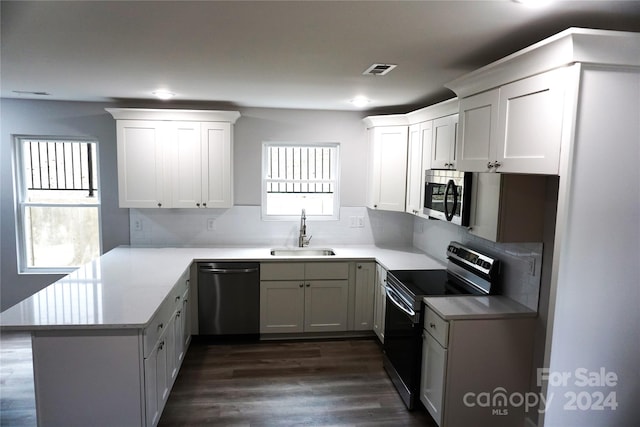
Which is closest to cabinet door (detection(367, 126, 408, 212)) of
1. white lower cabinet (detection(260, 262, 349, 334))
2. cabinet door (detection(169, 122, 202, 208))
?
white lower cabinet (detection(260, 262, 349, 334))

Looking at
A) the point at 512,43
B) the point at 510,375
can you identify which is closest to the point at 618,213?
the point at 512,43

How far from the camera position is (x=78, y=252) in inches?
166

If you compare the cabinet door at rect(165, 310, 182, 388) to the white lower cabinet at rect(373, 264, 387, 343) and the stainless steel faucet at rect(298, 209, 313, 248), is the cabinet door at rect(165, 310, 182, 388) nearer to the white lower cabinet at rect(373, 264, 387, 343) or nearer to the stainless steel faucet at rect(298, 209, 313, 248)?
the stainless steel faucet at rect(298, 209, 313, 248)

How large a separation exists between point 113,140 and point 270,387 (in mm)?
2912

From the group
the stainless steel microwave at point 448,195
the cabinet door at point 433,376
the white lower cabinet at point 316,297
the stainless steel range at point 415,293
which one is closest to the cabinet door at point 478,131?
the stainless steel microwave at point 448,195

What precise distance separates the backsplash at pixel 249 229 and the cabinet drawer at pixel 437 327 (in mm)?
1891

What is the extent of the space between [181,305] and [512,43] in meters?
2.94

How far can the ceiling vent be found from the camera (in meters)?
2.43

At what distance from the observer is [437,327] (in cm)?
246

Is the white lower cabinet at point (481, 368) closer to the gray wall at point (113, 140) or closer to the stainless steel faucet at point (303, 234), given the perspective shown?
the stainless steel faucet at point (303, 234)

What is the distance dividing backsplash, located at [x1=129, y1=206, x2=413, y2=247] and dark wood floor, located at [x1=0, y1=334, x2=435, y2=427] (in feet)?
3.57

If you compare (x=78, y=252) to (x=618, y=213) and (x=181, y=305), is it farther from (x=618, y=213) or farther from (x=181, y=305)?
(x=618, y=213)

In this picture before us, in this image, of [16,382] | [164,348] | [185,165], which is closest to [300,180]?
[185,165]

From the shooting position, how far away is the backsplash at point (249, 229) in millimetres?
4180
